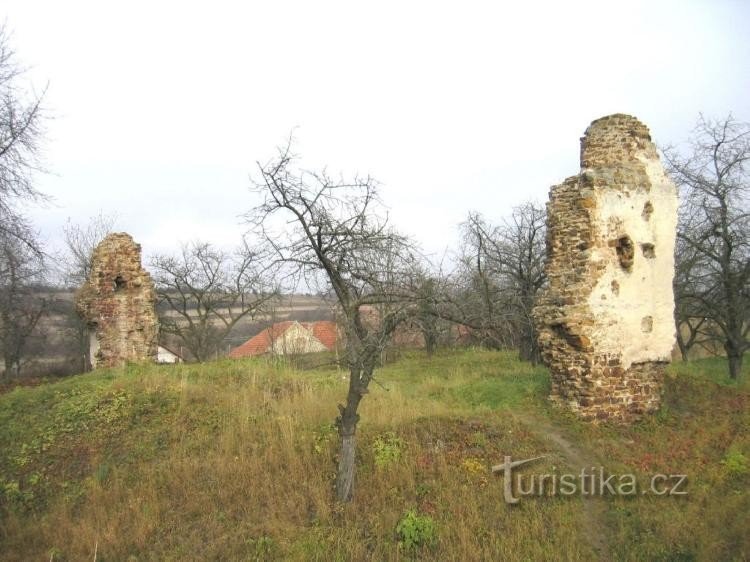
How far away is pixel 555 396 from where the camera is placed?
997 cm

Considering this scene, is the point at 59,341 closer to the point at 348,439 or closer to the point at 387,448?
the point at 387,448

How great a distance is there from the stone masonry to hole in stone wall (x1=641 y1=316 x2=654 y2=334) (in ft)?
38.1

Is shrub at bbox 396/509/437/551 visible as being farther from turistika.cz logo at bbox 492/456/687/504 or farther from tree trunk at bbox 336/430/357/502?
turistika.cz logo at bbox 492/456/687/504

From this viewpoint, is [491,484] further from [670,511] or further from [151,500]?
[151,500]

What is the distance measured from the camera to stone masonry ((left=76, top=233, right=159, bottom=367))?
13.4 metres

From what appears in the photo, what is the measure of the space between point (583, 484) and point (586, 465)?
62 centimetres

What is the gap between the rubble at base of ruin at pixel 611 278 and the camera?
9438 mm

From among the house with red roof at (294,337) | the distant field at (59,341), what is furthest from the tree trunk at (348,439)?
the house with red roof at (294,337)

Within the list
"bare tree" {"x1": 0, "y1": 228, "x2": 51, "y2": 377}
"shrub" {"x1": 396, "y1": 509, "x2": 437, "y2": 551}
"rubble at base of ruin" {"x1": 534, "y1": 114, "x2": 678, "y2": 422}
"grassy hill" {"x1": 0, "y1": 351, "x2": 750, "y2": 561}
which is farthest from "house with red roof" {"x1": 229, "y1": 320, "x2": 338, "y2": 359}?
"shrub" {"x1": 396, "y1": 509, "x2": 437, "y2": 551}

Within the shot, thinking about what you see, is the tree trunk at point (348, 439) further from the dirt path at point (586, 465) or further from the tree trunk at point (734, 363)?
the tree trunk at point (734, 363)

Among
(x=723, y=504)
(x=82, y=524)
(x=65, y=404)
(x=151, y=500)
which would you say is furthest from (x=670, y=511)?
(x=65, y=404)

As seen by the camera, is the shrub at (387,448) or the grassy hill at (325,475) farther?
the shrub at (387,448)

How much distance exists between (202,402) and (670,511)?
759 cm

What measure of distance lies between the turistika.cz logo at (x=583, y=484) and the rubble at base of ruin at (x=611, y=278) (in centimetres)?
201
